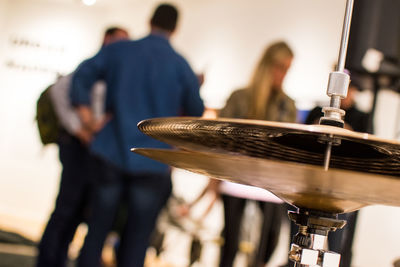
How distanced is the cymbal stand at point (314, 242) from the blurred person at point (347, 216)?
1.39 feet

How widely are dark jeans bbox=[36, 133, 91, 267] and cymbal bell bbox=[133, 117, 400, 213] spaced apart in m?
2.02

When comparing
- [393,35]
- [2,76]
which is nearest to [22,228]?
[2,76]

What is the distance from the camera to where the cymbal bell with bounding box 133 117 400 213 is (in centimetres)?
48

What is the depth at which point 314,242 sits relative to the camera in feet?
2.14

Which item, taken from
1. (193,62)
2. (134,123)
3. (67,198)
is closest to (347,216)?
(134,123)

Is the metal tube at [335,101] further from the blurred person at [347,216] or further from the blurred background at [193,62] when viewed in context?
the blurred background at [193,62]

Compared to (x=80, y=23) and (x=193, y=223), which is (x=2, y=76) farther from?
(x=193, y=223)

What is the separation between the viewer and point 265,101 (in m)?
2.64

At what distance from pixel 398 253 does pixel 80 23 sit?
16.7 ft

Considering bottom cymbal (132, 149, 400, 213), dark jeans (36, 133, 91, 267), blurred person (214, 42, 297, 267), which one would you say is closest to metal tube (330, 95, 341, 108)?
bottom cymbal (132, 149, 400, 213)

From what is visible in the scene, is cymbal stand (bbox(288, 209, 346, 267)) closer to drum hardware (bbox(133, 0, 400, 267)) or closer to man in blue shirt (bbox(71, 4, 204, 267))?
drum hardware (bbox(133, 0, 400, 267))

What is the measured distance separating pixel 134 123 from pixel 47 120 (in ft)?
2.73

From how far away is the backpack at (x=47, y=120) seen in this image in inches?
113

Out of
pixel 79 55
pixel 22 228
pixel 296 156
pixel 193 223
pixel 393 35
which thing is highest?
pixel 79 55
